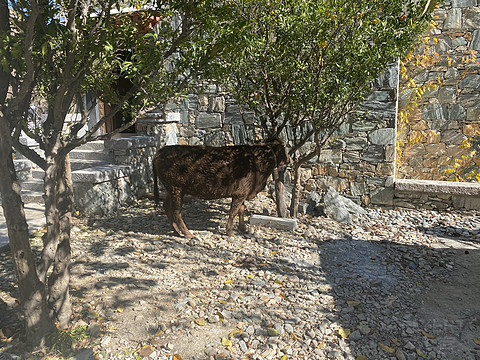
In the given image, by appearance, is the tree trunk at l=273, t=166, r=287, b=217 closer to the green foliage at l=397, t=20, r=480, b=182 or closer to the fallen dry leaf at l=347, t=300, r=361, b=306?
the fallen dry leaf at l=347, t=300, r=361, b=306

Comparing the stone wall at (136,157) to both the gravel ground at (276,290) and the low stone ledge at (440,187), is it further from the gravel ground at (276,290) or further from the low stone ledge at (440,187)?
the low stone ledge at (440,187)

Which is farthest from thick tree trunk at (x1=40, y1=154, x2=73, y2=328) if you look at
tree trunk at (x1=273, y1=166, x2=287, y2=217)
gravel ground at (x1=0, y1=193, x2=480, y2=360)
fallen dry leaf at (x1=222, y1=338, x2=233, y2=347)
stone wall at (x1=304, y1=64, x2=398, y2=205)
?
stone wall at (x1=304, y1=64, x2=398, y2=205)

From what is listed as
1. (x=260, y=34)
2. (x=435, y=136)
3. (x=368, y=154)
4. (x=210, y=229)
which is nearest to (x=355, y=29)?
(x=260, y=34)

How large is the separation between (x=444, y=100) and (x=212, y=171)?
4.85 metres

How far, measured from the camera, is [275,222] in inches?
219

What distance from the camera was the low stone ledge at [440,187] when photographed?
6.03 metres

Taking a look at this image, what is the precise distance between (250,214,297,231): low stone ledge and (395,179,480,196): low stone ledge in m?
2.22

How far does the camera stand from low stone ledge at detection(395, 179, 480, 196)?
19.8 feet

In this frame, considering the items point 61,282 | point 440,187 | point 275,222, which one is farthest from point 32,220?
point 440,187

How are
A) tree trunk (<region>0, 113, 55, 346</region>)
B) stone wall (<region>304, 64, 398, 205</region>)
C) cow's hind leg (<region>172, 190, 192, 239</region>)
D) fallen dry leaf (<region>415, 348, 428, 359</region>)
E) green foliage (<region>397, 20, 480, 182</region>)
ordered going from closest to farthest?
1. tree trunk (<region>0, 113, 55, 346</region>)
2. fallen dry leaf (<region>415, 348, 428, 359</region>)
3. cow's hind leg (<region>172, 190, 192, 239</region>)
4. stone wall (<region>304, 64, 398, 205</region>)
5. green foliage (<region>397, 20, 480, 182</region>)

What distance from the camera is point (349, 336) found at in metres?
3.07

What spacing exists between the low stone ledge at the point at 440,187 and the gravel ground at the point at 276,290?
1.82 feet

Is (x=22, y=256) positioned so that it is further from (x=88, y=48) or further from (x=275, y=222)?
(x=275, y=222)

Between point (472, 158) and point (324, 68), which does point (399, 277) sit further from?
point (472, 158)
